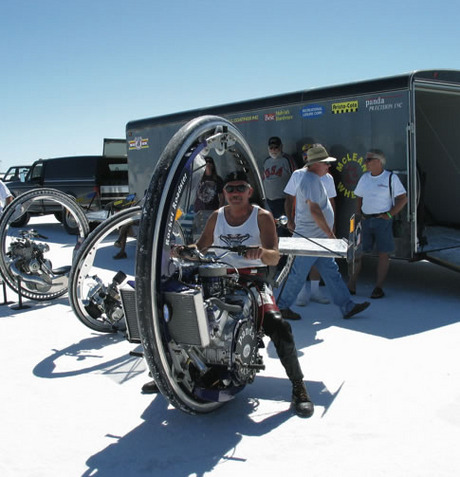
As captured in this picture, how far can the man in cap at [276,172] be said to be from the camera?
8320mm

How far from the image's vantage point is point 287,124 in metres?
8.50

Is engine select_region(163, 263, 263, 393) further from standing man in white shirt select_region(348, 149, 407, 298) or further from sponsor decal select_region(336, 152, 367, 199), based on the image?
sponsor decal select_region(336, 152, 367, 199)

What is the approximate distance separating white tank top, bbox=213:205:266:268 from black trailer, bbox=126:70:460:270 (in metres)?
3.48

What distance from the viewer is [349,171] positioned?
311 inches

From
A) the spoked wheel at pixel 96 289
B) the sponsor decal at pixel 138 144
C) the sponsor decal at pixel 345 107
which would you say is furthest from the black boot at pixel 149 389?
the sponsor decal at pixel 138 144

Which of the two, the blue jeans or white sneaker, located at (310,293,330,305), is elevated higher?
the blue jeans

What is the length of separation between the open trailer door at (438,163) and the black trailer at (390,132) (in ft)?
0.06

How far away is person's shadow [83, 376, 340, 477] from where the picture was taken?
11.0 ft

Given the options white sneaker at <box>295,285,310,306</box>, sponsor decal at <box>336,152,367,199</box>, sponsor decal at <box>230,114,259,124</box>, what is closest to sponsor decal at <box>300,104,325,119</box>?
sponsor decal at <box>336,152,367,199</box>

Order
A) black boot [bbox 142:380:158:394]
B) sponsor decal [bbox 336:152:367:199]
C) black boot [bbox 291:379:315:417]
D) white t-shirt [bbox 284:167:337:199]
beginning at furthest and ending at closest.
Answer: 1. sponsor decal [bbox 336:152:367:199]
2. white t-shirt [bbox 284:167:337:199]
3. black boot [bbox 142:380:158:394]
4. black boot [bbox 291:379:315:417]

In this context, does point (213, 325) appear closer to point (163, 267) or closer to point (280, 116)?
point (163, 267)

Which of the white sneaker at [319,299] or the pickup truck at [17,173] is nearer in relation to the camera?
the white sneaker at [319,299]

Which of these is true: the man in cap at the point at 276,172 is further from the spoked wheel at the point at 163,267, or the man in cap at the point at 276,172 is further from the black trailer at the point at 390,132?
the spoked wheel at the point at 163,267

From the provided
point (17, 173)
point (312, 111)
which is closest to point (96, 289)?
point (312, 111)
